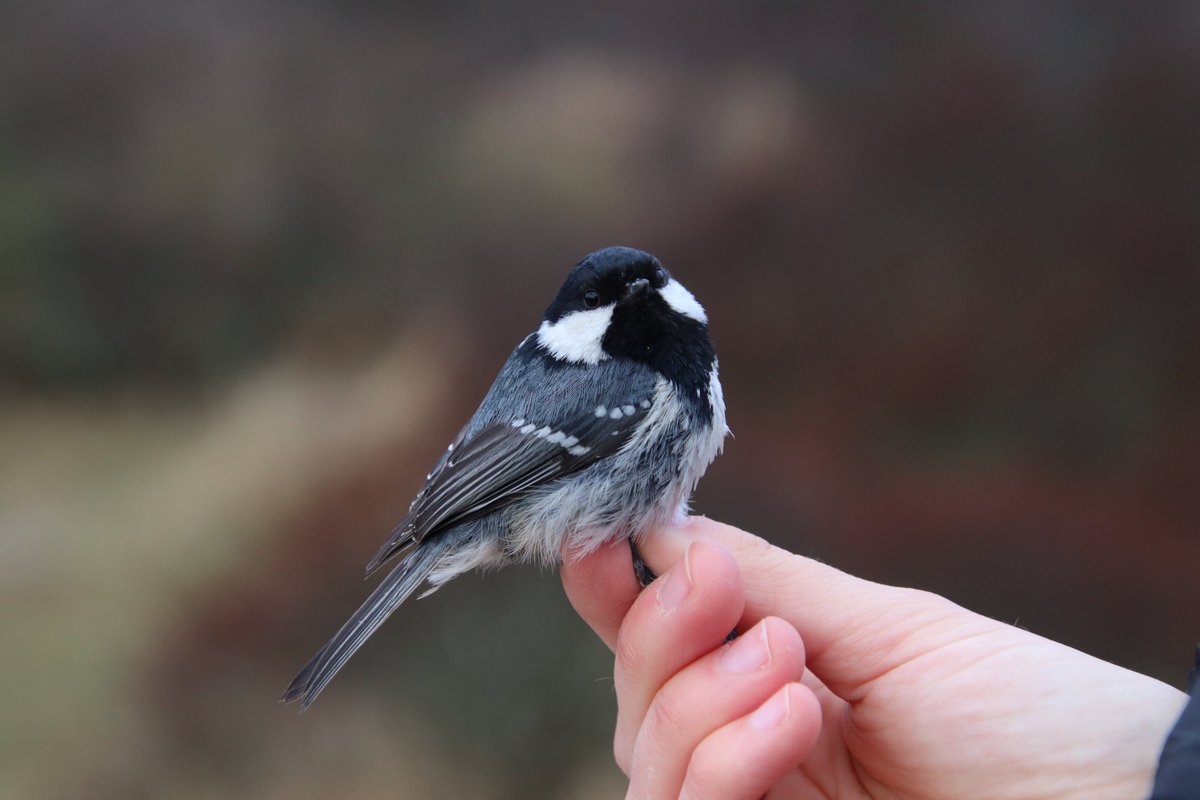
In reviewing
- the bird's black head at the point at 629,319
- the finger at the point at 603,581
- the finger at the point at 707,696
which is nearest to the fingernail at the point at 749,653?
the finger at the point at 707,696

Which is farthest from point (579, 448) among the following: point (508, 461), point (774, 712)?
point (774, 712)

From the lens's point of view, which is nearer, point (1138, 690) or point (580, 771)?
point (1138, 690)

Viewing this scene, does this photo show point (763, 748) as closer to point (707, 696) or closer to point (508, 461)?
point (707, 696)

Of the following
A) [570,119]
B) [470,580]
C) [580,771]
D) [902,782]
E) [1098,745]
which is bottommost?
[580,771]

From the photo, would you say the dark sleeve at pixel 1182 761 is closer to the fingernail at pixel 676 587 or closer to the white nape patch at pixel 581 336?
the fingernail at pixel 676 587

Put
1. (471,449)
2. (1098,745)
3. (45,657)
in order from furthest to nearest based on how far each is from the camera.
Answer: (45,657)
(471,449)
(1098,745)

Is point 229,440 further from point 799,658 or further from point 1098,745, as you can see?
point 1098,745

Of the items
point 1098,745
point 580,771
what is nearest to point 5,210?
point 580,771

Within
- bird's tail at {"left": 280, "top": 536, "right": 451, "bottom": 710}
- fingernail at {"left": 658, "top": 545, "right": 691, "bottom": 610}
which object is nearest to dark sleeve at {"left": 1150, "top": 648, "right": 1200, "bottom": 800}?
fingernail at {"left": 658, "top": 545, "right": 691, "bottom": 610}
